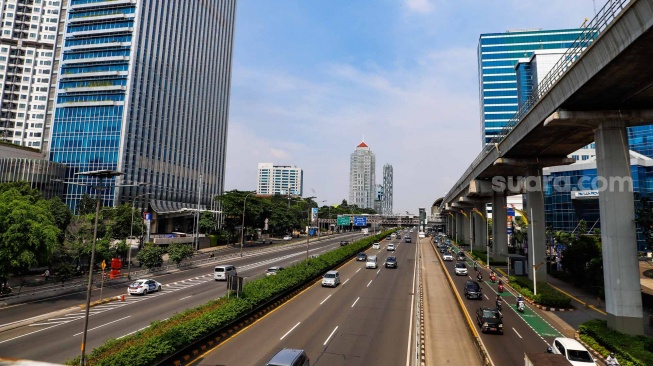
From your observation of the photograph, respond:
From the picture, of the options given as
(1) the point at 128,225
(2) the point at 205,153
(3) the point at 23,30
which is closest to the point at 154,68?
(2) the point at 205,153

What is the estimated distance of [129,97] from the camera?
279 feet

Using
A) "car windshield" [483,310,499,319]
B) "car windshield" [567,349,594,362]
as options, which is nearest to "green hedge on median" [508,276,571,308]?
"car windshield" [483,310,499,319]

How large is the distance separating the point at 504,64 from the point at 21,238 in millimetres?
156257

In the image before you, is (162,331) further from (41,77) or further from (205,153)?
(41,77)

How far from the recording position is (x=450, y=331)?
80.1ft

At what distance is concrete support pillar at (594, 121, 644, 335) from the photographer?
23094 millimetres

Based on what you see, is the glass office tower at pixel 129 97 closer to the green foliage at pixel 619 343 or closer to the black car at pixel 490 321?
the black car at pixel 490 321

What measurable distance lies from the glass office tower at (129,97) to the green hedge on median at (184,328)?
57.4 metres

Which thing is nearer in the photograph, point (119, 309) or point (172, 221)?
point (119, 309)

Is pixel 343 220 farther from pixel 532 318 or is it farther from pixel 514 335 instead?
pixel 514 335

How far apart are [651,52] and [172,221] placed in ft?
314

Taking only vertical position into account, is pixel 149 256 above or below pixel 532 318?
above

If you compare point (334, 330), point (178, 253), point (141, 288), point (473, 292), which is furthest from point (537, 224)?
point (178, 253)

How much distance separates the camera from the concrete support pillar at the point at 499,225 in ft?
204
